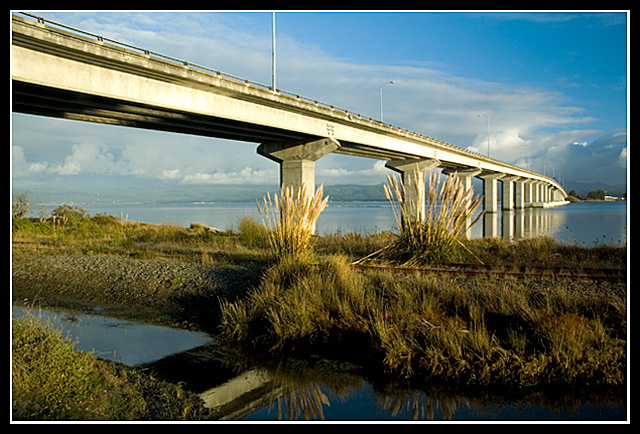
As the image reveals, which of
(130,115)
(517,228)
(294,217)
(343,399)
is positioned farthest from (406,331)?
(517,228)

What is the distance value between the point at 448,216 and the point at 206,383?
21.4 ft

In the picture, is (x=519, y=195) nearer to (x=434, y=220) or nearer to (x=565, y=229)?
(x=565, y=229)

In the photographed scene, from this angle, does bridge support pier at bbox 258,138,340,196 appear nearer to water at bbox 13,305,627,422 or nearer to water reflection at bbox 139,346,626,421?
water at bbox 13,305,627,422

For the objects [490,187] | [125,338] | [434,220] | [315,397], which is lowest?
[315,397]

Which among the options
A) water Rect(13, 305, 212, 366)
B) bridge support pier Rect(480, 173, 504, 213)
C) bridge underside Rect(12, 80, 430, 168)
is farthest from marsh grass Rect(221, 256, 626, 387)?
bridge support pier Rect(480, 173, 504, 213)

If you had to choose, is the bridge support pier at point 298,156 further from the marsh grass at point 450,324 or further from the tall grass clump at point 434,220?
the marsh grass at point 450,324

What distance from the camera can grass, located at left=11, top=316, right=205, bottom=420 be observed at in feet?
16.6

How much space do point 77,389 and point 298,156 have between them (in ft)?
84.3

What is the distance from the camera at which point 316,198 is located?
35.3 feet

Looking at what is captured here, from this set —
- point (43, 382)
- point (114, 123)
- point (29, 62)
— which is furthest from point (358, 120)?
point (43, 382)

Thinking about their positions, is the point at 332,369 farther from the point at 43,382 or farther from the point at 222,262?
the point at 222,262

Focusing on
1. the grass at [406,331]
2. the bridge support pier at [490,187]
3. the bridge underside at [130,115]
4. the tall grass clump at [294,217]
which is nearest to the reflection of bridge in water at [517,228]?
the bridge underside at [130,115]

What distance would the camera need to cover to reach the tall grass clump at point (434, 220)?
10.7m

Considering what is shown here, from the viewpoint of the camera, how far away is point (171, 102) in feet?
65.7
